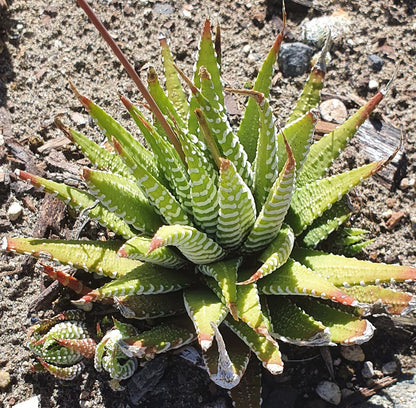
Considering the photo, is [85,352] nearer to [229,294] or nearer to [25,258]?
[25,258]

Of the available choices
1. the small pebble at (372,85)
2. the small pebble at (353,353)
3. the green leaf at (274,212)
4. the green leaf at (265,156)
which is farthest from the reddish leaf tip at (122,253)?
the small pebble at (372,85)

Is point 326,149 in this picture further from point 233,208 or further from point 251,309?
point 251,309

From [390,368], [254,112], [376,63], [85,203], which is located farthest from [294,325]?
[376,63]

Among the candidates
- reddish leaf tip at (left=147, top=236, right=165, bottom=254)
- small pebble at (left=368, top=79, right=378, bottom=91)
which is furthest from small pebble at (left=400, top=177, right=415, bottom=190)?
reddish leaf tip at (left=147, top=236, right=165, bottom=254)

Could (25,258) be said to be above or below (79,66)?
below

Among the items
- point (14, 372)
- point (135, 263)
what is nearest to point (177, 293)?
point (135, 263)

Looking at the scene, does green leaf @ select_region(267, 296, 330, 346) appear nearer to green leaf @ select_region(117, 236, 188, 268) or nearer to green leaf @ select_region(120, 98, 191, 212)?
green leaf @ select_region(117, 236, 188, 268)
